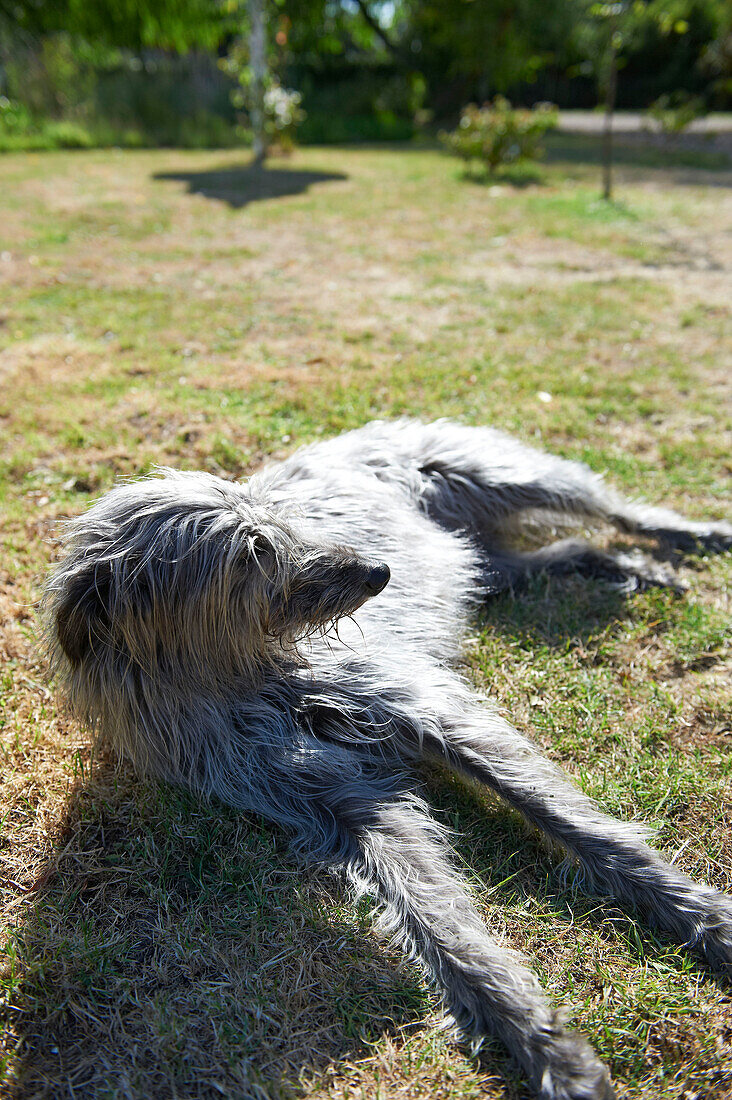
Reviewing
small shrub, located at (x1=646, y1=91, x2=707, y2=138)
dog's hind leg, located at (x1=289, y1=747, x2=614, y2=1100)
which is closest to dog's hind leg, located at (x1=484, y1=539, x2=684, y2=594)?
dog's hind leg, located at (x1=289, y1=747, x2=614, y2=1100)

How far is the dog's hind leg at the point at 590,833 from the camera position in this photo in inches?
85.4

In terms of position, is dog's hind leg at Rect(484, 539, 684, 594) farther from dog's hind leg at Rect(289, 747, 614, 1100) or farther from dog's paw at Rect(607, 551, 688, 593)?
dog's hind leg at Rect(289, 747, 614, 1100)

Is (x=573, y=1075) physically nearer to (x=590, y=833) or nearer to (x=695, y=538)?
(x=590, y=833)

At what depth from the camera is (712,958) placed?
212 centimetres

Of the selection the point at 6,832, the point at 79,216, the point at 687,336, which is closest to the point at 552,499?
the point at 6,832

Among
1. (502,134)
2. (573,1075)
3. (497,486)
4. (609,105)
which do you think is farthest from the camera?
(502,134)

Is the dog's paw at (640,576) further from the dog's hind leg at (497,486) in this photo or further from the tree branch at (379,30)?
the tree branch at (379,30)

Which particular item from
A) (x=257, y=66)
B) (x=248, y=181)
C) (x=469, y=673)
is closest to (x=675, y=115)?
(x=257, y=66)

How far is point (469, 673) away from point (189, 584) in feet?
4.51

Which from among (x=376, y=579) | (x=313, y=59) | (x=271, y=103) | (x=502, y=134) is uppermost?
(x=313, y=59)

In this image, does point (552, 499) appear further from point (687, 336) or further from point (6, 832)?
point (687, 336)

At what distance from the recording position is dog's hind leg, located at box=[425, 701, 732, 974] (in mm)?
2170

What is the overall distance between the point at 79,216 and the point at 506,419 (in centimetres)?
909

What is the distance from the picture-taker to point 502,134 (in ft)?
49.5
